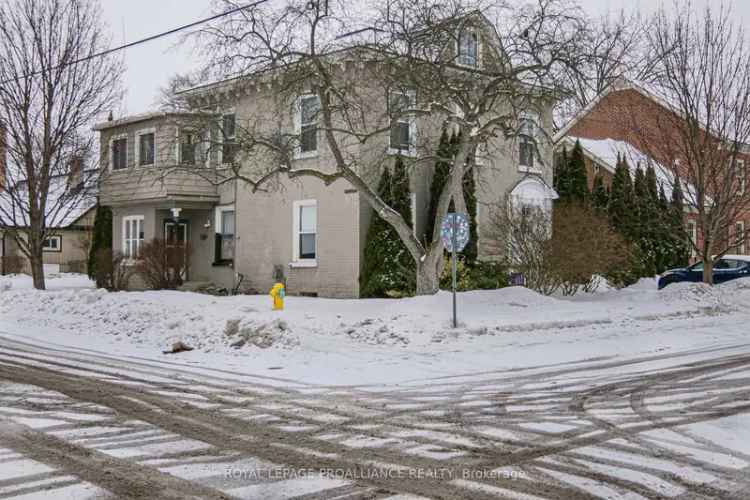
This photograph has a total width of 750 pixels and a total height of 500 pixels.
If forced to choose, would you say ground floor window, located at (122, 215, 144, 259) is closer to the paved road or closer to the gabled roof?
the paved road

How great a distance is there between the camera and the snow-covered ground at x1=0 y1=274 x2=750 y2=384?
1284cm

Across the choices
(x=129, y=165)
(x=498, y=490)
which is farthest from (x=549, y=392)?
(x=129, y=165)

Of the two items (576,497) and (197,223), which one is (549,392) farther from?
(197,223)

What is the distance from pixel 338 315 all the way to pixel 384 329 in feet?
3.79

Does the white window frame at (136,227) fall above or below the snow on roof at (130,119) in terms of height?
below

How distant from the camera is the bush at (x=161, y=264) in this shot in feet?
80.7

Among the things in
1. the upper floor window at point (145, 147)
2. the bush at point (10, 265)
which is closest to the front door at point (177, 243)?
the upper floor window at point (145, 147)

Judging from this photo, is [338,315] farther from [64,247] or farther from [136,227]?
[64,247]

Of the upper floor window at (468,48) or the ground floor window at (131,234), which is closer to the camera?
the upper floor window at (468,48)

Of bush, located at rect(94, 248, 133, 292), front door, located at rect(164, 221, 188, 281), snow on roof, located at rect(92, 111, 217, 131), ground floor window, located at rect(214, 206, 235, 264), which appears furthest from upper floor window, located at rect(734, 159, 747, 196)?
bush, located at rect(94, 248, 133, 292)

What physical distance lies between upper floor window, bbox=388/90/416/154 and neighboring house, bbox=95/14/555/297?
0.07 meters

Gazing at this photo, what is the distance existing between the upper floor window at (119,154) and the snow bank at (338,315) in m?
8.90

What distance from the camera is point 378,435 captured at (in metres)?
7.46

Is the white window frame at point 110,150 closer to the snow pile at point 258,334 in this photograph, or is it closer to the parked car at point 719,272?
the snow pile at point 258,334
